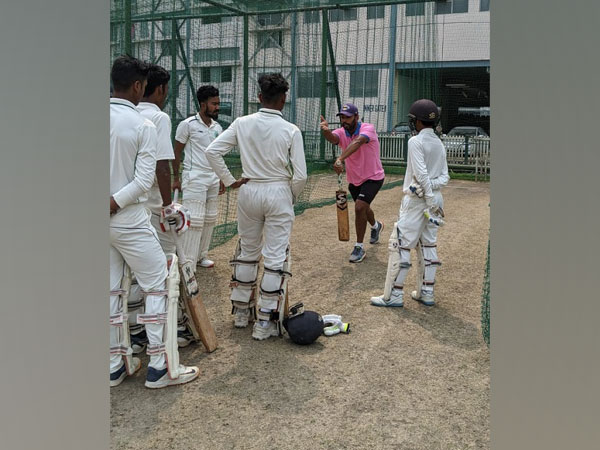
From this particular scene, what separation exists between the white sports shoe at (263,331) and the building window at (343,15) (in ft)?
27.3

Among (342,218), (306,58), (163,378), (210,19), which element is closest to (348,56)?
(306,58)

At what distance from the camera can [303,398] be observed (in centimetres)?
396

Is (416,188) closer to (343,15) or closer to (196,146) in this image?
(196,146)

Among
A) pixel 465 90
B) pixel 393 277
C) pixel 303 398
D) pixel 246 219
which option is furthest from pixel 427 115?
pixel 465 90

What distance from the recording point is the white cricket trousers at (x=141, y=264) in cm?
386

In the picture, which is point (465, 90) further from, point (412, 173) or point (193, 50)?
point (412, 173)

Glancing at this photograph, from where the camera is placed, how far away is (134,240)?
3.87 m

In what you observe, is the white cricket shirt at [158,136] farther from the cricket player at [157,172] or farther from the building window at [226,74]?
the building window at [226,74]

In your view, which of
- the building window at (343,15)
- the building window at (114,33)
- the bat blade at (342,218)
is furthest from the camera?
the building window at (343,15)

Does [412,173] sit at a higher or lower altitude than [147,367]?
higher

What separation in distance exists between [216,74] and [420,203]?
389cm

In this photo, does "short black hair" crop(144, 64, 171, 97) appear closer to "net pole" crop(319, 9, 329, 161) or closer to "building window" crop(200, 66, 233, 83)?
"building window" crop(200, 66, 233, 83)

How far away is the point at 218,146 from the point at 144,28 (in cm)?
297

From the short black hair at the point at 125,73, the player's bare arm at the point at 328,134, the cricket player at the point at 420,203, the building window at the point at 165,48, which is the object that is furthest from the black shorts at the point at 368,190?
the short black hair at the point at 125,73
